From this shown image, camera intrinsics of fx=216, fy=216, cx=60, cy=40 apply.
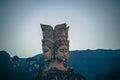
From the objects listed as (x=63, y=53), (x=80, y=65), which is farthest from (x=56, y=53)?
(x=80, y=65)

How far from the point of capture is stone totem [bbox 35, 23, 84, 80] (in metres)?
4.50

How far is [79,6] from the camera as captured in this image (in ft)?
15.8

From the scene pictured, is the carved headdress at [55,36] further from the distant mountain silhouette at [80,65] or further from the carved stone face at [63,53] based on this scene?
the distant mountain silhouette at [80,65]

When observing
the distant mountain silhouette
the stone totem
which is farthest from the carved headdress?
the distant mountain silhouette

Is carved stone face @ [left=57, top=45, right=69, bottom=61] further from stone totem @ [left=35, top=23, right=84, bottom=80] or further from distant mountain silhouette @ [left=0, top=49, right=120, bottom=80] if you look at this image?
distant mountain silhouette @ [left=0, top=49, right=120, bottom=80]

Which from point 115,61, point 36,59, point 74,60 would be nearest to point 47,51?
point 36,59

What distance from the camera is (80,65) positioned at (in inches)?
177

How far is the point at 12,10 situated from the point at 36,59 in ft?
4.06

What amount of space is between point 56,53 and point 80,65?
1.85ft

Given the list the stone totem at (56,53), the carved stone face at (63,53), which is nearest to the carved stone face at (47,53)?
the stone totem at (56,53)

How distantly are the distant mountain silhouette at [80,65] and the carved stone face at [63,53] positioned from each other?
0.11m

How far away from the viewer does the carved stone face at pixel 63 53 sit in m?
4.54

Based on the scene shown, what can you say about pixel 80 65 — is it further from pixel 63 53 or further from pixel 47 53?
pixel 47 53

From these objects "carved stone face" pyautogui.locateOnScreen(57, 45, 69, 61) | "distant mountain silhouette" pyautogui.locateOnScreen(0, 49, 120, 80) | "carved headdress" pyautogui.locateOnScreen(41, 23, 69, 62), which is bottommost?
"distant mountain silhouette" pyautogui.locateOnScreen(0, 49, 120, 80)
